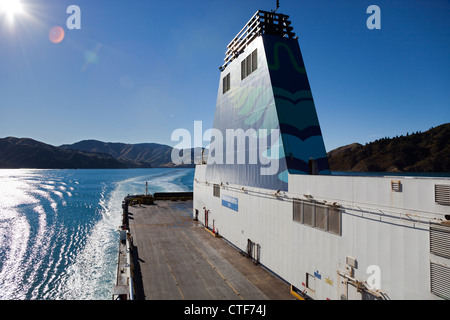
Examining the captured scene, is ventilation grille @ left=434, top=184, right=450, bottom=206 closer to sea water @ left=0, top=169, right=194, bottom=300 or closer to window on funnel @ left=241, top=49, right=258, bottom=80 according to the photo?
window on funnel @ left=241, top=49, right=258, bottom=80

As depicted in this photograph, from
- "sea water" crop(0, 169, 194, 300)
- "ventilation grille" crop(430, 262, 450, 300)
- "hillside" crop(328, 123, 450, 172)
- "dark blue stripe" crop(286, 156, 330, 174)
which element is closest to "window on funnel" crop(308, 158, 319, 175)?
→ "dark blue stripe" crop(286, 156, 330, 174)

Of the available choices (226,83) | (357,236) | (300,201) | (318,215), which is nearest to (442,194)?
(357,236)

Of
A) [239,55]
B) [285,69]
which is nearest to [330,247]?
[285,69]

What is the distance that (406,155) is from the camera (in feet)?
520

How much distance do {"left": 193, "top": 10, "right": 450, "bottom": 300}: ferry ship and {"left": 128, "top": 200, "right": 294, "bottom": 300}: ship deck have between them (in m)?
1.27

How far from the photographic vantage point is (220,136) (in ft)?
95.6

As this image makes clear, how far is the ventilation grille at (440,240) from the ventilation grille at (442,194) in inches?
34.1

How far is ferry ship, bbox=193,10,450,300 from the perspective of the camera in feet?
32.3

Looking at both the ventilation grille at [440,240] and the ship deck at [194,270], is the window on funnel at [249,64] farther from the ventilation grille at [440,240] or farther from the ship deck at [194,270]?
the ventilation grille at [440,240]

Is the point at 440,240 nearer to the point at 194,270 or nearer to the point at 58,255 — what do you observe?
the point at 194,270

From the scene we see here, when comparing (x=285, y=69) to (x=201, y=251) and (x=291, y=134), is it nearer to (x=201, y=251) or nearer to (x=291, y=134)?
(x=291, y=134)

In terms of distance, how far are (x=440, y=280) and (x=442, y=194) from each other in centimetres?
304
